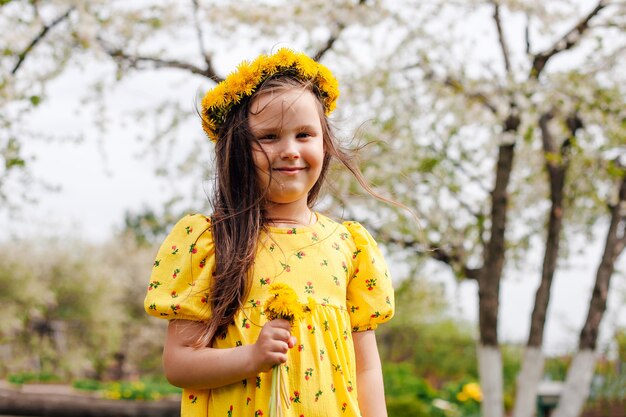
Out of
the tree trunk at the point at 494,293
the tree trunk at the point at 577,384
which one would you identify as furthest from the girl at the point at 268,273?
the tree trunk at the point at 577,384

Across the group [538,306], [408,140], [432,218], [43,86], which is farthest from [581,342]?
[43,86]

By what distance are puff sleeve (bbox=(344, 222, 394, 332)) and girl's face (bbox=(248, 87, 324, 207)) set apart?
0.87 ft

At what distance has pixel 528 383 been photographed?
21.2 feet

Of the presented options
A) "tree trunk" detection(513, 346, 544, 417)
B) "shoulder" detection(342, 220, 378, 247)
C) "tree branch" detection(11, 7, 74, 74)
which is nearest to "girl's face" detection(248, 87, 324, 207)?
"shoulder" detection(342, 220, 378, 247)

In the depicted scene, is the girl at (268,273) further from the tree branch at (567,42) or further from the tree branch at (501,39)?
the tree branch at (501,39)

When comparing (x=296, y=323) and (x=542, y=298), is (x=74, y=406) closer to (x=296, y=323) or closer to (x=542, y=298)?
(x=542, y=298)

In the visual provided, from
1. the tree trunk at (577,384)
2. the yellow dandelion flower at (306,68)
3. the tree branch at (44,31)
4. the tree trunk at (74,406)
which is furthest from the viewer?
the tree trunk at (74,406)

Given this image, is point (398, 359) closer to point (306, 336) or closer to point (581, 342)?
point (581, 342)

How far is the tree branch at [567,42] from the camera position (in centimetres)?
624

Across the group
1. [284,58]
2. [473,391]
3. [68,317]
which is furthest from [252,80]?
[68,317]

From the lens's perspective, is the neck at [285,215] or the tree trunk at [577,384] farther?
the tree trunk at [577,384]

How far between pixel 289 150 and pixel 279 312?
1.34ft

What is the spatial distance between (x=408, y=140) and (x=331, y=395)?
486 centimetres

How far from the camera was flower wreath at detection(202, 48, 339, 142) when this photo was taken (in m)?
2.03
